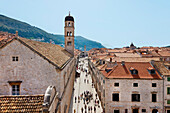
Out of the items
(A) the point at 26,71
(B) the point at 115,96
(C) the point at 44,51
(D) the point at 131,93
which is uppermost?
(C) the point at 44,51

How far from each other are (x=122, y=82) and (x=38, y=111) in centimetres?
2166

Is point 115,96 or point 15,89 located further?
point 115,96

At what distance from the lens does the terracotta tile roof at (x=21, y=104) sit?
12.4 meters

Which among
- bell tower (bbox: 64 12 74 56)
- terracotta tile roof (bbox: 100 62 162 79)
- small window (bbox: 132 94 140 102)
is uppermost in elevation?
bell tower (bbox: 64 12 74 56)

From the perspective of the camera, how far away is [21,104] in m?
13.0

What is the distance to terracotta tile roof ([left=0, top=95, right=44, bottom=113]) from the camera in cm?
1239

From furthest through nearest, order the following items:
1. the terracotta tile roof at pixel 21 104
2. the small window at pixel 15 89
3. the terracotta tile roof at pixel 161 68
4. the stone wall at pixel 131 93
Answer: the terracotta tile roof at pixel 161 68 → the stone wall at pixel 131 93 → the small window at pixel 15 89 → the terracotta tile roof at pixel 21 104

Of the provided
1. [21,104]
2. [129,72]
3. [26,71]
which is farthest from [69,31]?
[21,104]

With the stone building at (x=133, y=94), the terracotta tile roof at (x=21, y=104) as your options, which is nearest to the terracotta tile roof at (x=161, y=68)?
the stone building at (x=133, y=94)

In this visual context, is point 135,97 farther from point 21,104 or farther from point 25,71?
point 21,104

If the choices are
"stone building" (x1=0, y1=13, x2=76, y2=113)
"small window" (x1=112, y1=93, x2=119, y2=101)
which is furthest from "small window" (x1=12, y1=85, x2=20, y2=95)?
"small window" (x1=112, y1=93, x2=119, y2=101)

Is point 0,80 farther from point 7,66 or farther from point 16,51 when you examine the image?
point 16,51

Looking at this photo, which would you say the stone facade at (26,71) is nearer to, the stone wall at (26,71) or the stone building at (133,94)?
the stone wall at (26,71)

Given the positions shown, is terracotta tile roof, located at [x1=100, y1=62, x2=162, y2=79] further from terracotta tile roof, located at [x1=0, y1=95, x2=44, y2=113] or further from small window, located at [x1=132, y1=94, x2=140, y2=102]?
terracotta tile roof, located at [x1=0, y1=95, x2=44, y2=113]
